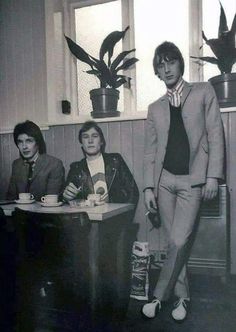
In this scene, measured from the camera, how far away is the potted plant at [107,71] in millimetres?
1846

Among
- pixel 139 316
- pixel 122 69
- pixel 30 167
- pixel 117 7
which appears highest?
pixel 117 7

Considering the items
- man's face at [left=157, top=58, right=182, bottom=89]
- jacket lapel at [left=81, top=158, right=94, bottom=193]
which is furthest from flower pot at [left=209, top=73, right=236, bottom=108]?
jacket lapel at [left=81, top=158, right=94, bottom=193]

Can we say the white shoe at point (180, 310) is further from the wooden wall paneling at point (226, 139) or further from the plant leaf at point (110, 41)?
the plant leaf at point (110, 41)

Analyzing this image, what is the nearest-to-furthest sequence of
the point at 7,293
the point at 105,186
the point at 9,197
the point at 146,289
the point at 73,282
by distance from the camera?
the point at 73,282 → the point at 7,293 → the point at 146,289 → the point at 105,186 → the point at 9,197

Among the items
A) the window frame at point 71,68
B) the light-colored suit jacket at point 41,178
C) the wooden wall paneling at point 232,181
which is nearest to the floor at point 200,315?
the wooden wall paneling at point 232,181

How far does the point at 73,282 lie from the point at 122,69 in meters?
1.16

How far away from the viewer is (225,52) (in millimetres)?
1611

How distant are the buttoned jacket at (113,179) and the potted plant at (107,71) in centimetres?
27

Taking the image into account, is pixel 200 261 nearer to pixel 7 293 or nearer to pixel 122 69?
pixel 7 293

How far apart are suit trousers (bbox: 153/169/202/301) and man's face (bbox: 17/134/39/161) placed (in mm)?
775

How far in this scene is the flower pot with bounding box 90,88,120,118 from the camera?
74.5 inches

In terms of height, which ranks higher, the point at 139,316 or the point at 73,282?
the point at 73,282

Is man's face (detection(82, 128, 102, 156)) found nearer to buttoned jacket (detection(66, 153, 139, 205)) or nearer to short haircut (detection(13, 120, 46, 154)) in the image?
buttoned jacket (detection(66, 153, 139, 205))

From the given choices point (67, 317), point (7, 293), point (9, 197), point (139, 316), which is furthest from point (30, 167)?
point (139, 316)
